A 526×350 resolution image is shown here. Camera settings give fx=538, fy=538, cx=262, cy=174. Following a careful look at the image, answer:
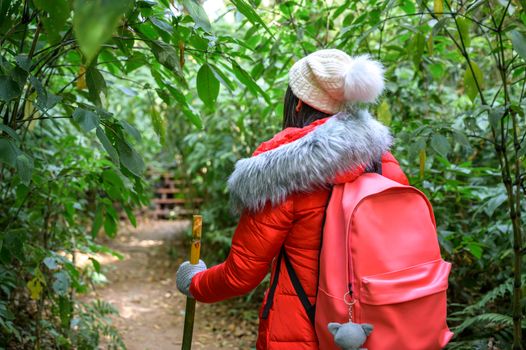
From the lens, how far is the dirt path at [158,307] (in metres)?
4.71

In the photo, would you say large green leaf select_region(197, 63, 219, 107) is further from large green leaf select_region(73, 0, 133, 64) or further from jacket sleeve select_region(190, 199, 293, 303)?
large green leaf select_region(73, 0, 133, 64)

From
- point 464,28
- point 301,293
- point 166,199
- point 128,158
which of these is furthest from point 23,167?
point 166,199

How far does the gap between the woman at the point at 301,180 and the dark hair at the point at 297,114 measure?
23mm

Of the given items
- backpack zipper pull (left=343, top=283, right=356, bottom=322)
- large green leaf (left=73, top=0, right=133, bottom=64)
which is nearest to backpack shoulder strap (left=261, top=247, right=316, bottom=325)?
backpack zipper pull (left=343, top=283, right=356, bottom=322)

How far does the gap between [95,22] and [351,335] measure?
39.3 inches

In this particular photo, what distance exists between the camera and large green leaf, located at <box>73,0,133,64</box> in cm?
74

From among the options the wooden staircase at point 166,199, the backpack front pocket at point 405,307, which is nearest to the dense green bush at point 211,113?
the backpack front pocket at point 405,307

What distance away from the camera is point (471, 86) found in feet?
7.59

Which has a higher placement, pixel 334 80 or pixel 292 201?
pixel 334 80

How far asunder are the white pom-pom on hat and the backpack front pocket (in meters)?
0.51

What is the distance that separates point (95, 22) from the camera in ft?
2.48

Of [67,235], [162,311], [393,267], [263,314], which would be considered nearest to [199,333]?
[162,311]

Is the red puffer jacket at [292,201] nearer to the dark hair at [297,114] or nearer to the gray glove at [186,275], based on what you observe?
the dark hair at [297,114]

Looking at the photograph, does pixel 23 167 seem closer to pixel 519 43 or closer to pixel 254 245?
pixel 254 245
